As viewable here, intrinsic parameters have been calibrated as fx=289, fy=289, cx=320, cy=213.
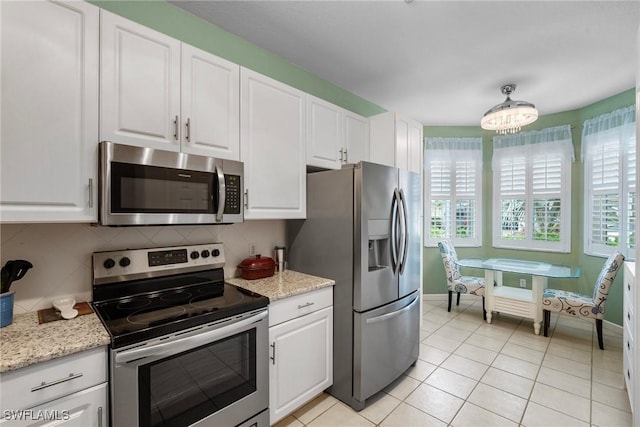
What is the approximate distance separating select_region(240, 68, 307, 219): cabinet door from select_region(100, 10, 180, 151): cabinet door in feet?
1.41

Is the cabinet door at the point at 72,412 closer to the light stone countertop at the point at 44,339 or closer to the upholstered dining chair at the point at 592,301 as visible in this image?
the light stone countertop at the point at 44,339

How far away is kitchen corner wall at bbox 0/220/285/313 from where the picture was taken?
1.42 metres

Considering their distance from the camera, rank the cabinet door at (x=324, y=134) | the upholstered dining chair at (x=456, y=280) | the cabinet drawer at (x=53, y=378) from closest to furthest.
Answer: the cabinet drawer at (x=53, y=378) < the cabinet door at (x=324, y=134) < the upholstered dining chair at (x=456, y=280)

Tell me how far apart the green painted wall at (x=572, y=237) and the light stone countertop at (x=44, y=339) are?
4194 mm

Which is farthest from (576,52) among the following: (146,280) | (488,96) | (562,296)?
(146,280)

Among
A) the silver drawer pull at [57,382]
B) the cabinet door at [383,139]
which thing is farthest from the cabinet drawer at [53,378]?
the cabinet door at [383,139]

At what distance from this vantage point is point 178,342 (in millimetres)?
1298

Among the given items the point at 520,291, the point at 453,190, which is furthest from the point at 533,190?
the point at 520,291

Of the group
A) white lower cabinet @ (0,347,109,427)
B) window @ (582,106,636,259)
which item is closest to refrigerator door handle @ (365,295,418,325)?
white lower cabinet @ (0,347,109,427)

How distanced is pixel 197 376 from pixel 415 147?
2.81 m

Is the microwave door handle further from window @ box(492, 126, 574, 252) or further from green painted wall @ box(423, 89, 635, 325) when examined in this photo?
window @ box(492, 126, 574, 252)

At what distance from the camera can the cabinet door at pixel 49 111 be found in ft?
3.81

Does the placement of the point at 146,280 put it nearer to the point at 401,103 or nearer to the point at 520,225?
the point at 401,103

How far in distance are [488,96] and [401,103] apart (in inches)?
37.9
